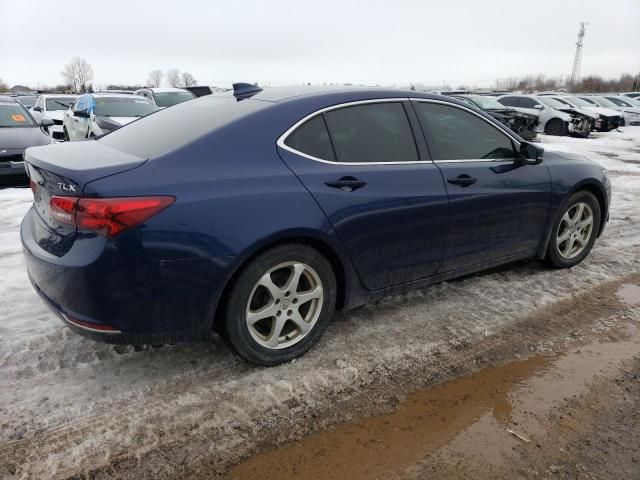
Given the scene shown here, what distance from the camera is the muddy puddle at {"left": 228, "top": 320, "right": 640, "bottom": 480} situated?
228cm

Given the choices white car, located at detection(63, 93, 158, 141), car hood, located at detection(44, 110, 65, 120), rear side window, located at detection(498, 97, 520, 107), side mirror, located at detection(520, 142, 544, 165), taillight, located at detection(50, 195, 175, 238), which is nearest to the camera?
taillight, located at detection(50, 195, 175, 238)

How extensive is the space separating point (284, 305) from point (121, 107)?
9714mm

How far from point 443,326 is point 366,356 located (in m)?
0.71

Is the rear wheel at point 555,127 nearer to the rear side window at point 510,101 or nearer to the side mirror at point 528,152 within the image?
the rear side window at point 510,101

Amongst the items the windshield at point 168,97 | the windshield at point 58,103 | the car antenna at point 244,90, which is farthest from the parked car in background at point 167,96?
the car antenna at point 244,90

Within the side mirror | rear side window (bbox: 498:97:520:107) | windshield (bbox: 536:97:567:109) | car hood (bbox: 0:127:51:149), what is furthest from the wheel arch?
windshield (bbox: 536:97:567:109)

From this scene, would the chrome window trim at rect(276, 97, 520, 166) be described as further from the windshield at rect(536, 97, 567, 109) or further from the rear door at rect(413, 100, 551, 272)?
the windshield at rect(536, 97, 567, 109)

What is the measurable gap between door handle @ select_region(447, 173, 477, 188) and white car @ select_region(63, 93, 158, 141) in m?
A: 8.01

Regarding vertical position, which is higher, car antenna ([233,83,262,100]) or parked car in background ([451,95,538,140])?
car antenna ([233,83,262,100])

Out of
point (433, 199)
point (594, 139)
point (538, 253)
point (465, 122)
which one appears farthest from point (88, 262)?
point (594, 139)

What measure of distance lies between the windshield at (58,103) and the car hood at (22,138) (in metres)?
6.87

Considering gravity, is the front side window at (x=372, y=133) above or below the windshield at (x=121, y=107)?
above

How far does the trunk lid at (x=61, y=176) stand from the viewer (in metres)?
2.51

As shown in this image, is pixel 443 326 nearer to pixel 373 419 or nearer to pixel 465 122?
pixel 373 419
